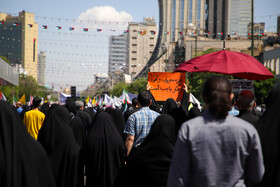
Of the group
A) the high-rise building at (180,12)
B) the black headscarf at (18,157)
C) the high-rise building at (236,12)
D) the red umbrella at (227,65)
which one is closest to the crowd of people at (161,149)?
the black headscarf at (18,157)

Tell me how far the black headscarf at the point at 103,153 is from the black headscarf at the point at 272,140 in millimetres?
2564

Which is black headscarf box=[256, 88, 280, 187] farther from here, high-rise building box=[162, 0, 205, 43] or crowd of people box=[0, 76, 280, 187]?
high-rise building box=[162, 0, 205, 43]

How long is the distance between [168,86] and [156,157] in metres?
4.98

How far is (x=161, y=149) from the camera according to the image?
4.10 metres

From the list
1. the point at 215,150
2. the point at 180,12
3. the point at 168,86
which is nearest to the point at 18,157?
the point at 215,150

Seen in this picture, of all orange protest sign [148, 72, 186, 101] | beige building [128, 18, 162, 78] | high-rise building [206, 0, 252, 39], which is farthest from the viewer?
beige building [128, 18, 162, 78]

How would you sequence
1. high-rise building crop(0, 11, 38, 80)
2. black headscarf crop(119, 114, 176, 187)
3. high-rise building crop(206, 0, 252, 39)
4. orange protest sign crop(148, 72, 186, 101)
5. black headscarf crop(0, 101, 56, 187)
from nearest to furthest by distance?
black headscarf crop(0, 101, 56, 187), black headscarf crop(119, 114, 176, 187), orange protest sign crop(148, 72, 186, 101), high-rise building crop(0, 11, 38, 80), high-rise building crop(206, 0, 252, 39)

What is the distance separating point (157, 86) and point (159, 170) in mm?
5331

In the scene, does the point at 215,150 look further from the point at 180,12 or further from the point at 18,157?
the point at 180,12

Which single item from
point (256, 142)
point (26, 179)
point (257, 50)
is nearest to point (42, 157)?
point (26, 179)

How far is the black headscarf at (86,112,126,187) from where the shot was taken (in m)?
6.18

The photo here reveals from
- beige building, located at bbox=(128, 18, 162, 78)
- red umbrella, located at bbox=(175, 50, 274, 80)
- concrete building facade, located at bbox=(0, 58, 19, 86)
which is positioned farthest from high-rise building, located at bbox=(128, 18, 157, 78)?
red umbrella, located at bbox=(175, 50, 274, 80)

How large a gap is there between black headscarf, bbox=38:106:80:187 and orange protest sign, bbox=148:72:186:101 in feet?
10.7

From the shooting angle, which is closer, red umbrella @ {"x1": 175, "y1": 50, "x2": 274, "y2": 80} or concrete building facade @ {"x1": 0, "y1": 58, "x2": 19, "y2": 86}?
red umbrella @ {"x1": 175, "y1": 50, "x2": 274, "y2": 80}
